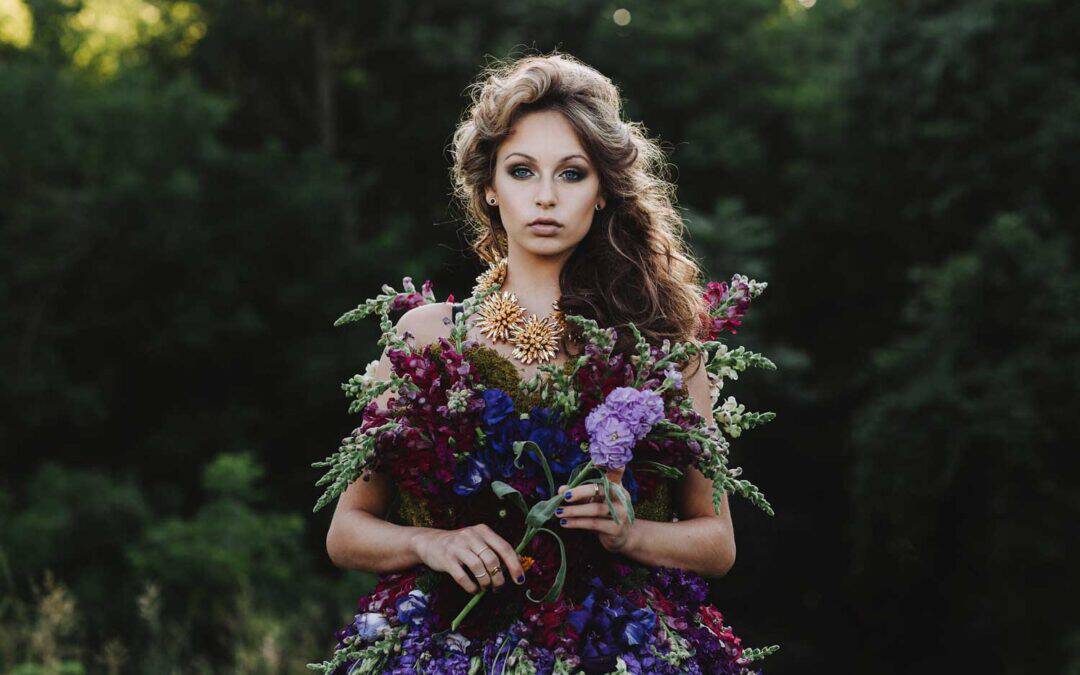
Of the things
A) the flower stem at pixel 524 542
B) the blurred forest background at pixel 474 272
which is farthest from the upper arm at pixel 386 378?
the blurred forest background at pixel 474 272

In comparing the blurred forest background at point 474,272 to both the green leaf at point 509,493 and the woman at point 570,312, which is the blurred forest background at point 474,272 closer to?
the woman at point 570,312

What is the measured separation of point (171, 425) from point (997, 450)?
1021 cm

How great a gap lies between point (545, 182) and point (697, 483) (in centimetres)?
85

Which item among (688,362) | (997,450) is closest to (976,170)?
(997,450)

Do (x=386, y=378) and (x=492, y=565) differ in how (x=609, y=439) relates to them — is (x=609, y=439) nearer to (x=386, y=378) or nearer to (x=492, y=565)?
(x=492, y=565)

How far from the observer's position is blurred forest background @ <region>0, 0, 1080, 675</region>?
1273 cm

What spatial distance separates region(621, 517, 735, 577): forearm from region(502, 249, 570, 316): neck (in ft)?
2.03

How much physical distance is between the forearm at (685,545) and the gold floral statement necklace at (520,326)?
1.56ft

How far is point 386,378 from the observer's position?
113 inches

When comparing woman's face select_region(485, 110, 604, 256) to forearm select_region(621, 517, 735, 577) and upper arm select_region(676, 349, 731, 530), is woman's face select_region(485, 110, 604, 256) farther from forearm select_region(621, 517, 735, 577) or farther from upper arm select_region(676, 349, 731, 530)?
forearm select_region(621, 517, 735, 577)

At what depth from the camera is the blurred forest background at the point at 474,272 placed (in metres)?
12.7

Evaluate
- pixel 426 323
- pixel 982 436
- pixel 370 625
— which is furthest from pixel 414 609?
pixel 982 436

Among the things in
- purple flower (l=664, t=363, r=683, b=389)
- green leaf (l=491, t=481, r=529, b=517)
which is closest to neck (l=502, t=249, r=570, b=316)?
purple flower (l=664, t=363, r=683, b=389)

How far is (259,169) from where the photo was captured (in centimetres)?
1652
